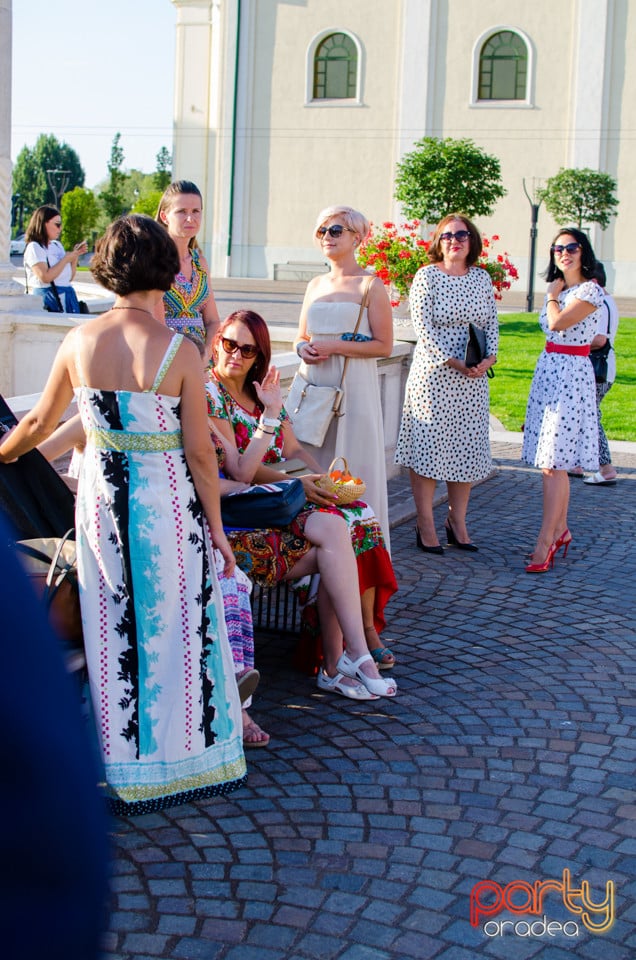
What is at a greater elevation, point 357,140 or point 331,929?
point 357,140

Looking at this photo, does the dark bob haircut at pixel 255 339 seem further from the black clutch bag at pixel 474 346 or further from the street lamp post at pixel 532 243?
the street lamp post at pixel 532 243

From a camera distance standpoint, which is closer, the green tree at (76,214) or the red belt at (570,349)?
the red belt at (570,349)

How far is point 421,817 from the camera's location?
3799mm

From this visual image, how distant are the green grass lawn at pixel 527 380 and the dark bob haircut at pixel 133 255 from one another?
29.9 feet

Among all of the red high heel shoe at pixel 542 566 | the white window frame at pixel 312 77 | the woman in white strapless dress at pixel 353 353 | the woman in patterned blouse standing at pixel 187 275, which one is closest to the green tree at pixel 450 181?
the white window frame at pixel 312 77

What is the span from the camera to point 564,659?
216 inches

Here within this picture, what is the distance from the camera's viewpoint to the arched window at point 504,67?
3938cm

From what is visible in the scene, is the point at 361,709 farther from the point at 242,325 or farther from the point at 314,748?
the point at 242,325

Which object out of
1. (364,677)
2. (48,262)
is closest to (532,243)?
(48,262)

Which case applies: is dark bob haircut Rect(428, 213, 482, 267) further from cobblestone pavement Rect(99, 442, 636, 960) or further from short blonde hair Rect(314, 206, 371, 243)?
cobblestone pavement Rect(99, 442, 636, 960)

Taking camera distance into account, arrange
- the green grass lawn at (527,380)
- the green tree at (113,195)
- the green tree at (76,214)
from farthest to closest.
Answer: the green tree at (113,195) < the green tree at (76,214) < the green grass lawn at (527,380)

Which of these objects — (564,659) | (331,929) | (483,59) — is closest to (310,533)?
(564,659)

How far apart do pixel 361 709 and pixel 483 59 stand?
3845 cm

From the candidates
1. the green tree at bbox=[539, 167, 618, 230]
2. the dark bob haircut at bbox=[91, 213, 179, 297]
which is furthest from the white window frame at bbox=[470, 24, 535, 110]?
the dark bob haircut at bbox=[91, 213, 179, 297]
